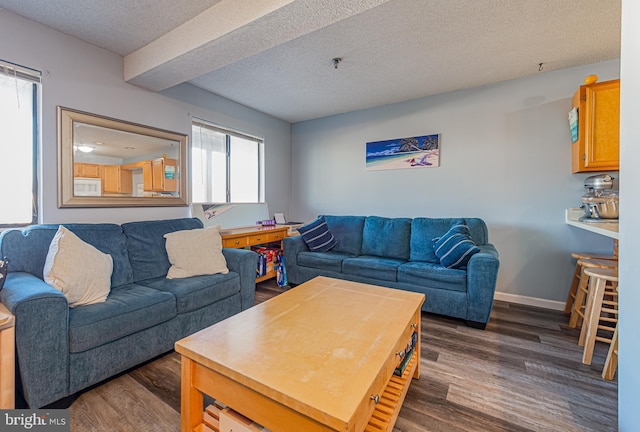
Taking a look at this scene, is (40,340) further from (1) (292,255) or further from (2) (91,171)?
(1) (292,255)

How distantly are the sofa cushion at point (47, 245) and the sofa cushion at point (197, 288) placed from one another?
202 millimetres

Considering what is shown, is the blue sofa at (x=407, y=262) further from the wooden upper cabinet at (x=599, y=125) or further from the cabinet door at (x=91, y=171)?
the cabinet door at (x=91, y=171)

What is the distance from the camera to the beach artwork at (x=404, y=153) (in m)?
3.41

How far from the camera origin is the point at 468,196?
3.23 meters

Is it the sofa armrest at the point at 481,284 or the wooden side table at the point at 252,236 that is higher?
the wooden side table at the point at 252,236

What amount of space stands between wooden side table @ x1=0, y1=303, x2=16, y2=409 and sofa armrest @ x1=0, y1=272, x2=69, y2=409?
0.02m

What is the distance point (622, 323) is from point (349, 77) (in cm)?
280

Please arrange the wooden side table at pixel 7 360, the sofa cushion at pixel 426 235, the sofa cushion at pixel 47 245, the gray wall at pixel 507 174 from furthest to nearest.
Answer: the sofa cushion at pixel 426 235 → the gray wall at pixel 507 174 → the sofa cushion at pixel 47 245 → the wooden side table at pixel 7 360

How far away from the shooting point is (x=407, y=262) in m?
3.01

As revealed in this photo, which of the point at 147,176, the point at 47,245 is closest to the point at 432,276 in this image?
the point at 147,176

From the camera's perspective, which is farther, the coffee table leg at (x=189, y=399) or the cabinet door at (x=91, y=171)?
the cabinet door at (x=91, y=171)

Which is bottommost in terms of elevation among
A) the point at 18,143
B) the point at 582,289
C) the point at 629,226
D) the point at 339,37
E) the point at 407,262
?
the point at 582,289

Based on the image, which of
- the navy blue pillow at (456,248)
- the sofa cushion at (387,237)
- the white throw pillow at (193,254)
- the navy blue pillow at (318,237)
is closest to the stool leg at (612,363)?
the navy blue pillow at (456,248)

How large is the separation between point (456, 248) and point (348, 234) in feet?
4.47
